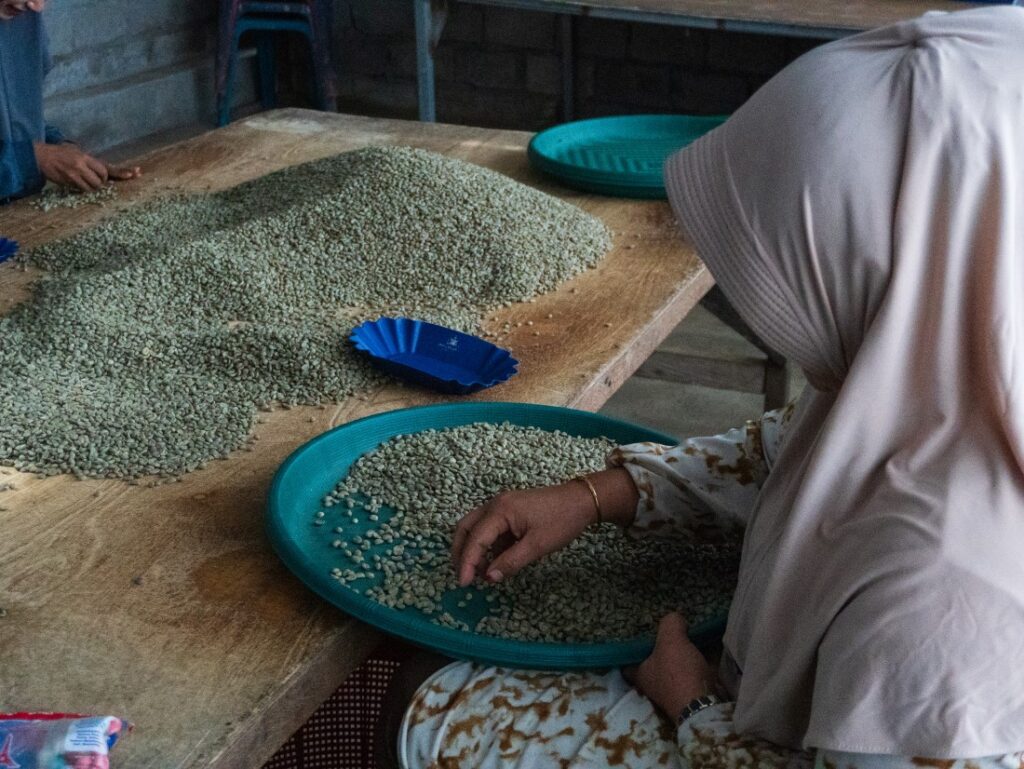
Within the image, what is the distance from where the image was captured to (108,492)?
4.41 ft

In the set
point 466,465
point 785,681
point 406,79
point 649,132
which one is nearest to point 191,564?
point 466,465

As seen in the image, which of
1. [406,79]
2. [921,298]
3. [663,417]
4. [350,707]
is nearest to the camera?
→ [921,298]

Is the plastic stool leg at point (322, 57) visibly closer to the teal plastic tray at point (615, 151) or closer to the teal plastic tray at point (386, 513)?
the teal plastic tray at point (615, 151)

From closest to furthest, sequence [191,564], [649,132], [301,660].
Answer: [301,660] < [191,564] < [649,132]

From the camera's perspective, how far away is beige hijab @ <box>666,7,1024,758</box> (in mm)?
897

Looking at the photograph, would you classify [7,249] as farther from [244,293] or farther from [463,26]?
[463,26]

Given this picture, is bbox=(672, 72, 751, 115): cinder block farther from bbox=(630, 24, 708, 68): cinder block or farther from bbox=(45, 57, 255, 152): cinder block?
bbox=(45, 57, 255, 152): cinder block

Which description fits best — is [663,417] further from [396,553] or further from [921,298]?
[921,298]

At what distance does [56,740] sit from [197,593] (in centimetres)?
27

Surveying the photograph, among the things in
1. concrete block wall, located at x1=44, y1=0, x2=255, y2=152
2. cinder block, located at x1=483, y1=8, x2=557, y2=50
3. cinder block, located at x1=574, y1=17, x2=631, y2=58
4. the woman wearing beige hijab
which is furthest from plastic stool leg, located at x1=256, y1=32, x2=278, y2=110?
the woman wearing beige hijab

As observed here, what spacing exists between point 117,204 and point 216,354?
2.61 ft

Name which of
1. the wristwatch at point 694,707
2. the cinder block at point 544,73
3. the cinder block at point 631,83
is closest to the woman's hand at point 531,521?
the wristwatch at point 694,707

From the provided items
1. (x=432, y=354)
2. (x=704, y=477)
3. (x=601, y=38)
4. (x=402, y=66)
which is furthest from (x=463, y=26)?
(x=704, y=477)

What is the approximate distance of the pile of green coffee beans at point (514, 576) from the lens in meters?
1.20
